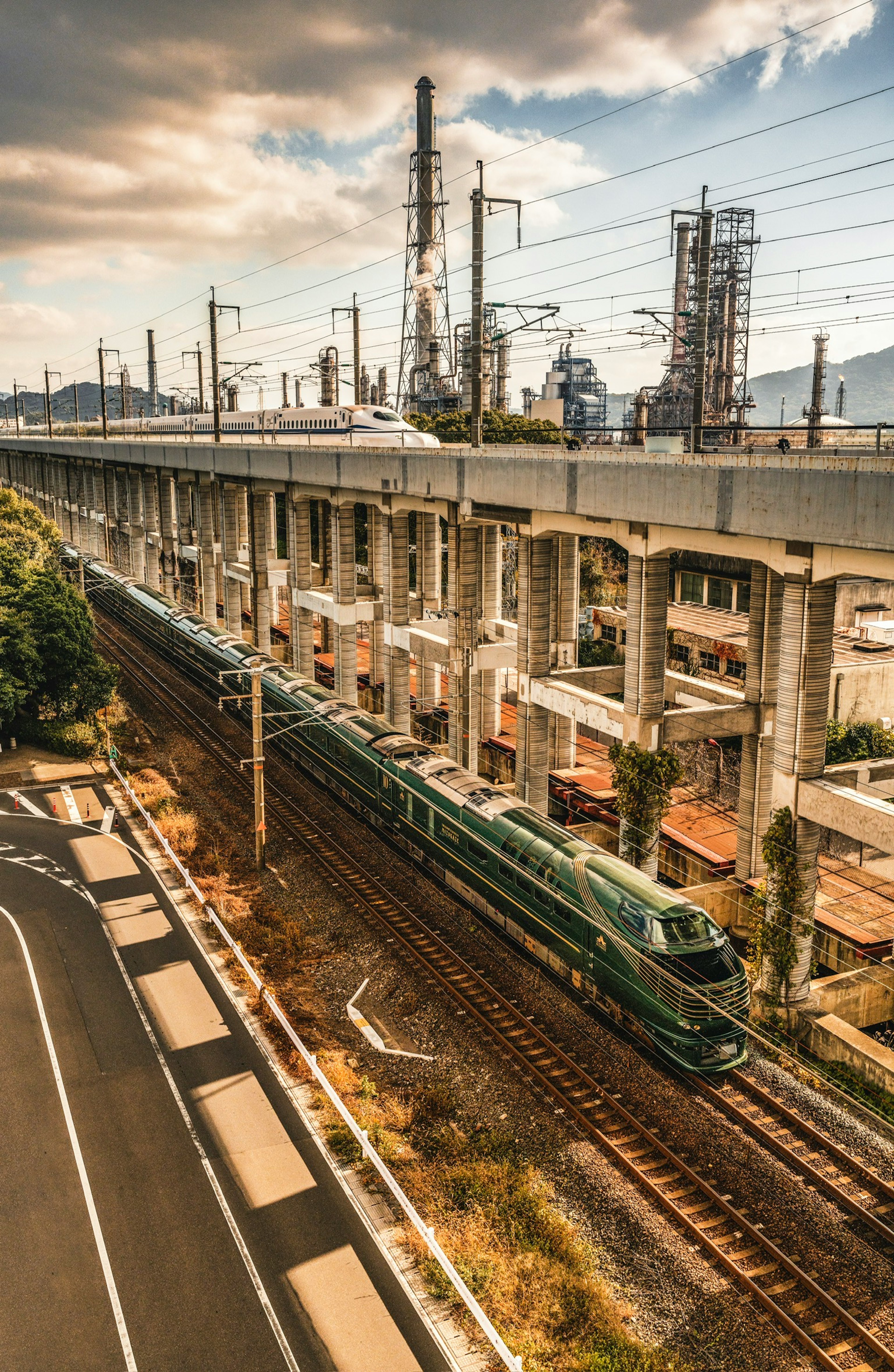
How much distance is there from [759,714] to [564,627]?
12508 mm

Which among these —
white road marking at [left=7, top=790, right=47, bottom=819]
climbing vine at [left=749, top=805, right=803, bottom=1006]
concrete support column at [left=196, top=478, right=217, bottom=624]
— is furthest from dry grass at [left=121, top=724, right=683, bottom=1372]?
concrete support column at [left=196, top=478, right=217, bottom=624]

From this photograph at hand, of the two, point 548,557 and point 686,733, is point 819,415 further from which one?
point 686,733

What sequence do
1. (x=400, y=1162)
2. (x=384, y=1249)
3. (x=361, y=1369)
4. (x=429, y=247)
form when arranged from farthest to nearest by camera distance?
(x=429, y=247) → (x=400, y=1162) → (x=384, y=1249) → (x=361, y=1369)

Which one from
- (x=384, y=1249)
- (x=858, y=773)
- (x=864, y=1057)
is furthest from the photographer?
(x=858, y=773)

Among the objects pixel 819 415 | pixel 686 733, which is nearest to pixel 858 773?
pixel 686 733

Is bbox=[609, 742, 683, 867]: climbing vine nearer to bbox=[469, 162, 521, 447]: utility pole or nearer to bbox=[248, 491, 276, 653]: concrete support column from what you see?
bbox=[469, 162, 521, 447]: utility pole

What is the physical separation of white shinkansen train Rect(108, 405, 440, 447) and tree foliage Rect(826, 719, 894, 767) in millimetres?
19029

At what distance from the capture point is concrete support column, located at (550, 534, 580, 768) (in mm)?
39000

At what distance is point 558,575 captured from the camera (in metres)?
39.8

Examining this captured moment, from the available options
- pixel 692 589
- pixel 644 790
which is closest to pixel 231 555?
pixel 692 589

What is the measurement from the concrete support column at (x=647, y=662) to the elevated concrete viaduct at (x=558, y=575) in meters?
0.06

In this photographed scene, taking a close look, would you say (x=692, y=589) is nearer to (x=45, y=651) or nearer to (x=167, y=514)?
(x=45, y=651)

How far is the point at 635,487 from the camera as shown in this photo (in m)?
24.0

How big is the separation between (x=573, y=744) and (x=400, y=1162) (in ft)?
76.8
